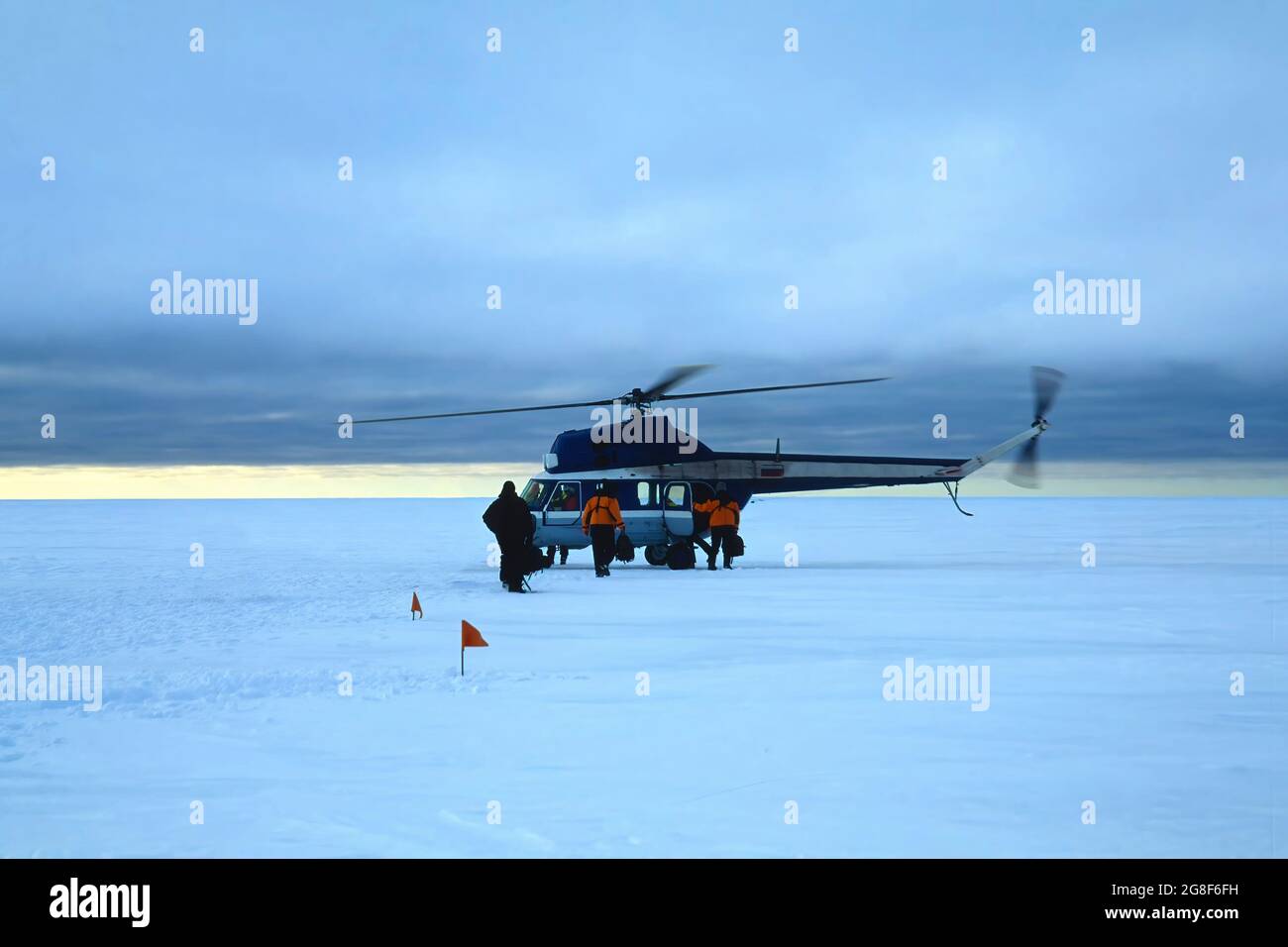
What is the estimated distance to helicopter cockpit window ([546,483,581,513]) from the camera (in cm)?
1972

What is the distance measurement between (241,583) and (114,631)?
20.4 ft

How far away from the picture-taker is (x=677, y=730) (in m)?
7.34

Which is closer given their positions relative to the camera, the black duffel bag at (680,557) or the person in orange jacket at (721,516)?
the person in orange jacket at (721,516)

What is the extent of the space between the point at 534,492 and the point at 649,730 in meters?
12.6

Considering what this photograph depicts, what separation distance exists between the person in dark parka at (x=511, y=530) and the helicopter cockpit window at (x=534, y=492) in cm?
334

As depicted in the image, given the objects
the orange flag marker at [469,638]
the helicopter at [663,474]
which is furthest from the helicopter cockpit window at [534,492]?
the orange flag marker at [469,638]

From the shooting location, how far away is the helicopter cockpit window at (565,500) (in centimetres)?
1972

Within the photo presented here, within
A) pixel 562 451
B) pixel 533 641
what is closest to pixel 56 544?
pixel 562 451

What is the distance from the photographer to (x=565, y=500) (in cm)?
1975

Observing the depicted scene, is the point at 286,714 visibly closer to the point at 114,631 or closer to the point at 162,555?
the point at 114,631

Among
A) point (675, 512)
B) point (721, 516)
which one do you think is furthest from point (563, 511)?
point (721, 516)

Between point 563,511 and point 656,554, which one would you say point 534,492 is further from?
point 656,554

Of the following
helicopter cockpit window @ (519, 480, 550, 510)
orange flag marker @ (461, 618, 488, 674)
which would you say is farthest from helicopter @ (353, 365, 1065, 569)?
orange flag marker @ (461, 618, 488, 674)

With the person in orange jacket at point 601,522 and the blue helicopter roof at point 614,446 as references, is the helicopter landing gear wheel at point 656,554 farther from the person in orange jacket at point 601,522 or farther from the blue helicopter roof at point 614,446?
the person in orange jacket at point 601,522
